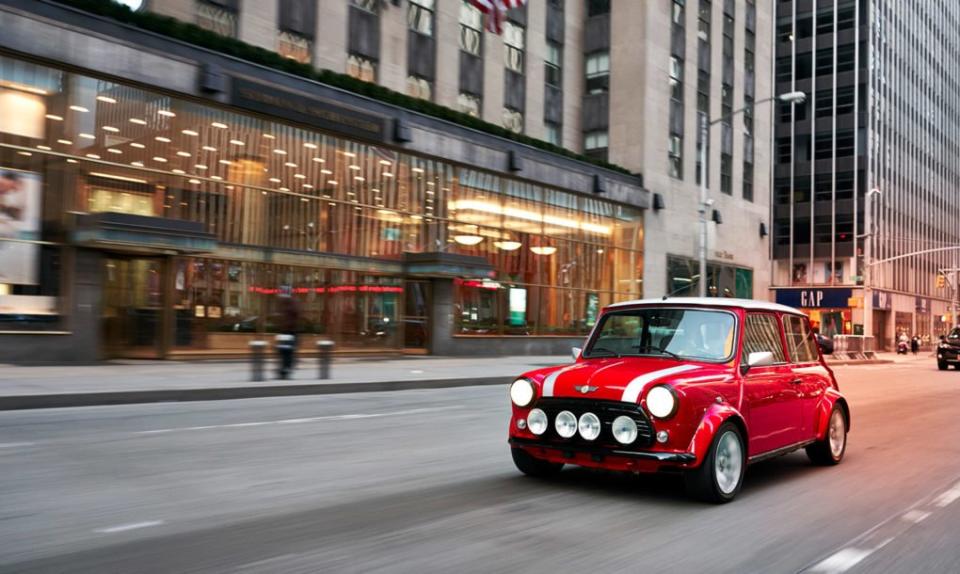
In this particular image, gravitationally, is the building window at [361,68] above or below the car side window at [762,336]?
above

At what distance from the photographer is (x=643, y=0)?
38.8m

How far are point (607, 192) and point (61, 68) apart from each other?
2329cm

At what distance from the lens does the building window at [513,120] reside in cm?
3447

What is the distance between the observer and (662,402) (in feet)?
19.2

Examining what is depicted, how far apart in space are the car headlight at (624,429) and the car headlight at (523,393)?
812mm

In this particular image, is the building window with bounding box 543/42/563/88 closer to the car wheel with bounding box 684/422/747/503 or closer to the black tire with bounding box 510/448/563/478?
the black tire with bounding box 510/448/563/478

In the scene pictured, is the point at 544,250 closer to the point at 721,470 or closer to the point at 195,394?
the point at 195,394

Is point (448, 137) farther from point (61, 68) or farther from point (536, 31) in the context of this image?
point (61, 68)

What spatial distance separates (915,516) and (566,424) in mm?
2742

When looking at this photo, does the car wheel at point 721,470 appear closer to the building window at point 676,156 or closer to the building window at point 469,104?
the building window at point 469,104

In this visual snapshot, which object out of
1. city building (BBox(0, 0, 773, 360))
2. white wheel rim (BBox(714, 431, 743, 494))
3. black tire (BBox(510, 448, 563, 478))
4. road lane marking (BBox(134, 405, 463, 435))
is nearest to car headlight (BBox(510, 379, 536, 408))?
black tire (BBox(510, 448, 563, 478))

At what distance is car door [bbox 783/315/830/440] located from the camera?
298 inches

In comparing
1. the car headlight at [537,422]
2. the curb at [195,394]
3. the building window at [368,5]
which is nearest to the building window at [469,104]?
the building window at [368,5]

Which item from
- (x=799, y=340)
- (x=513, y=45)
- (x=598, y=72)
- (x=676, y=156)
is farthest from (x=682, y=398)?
(x=676, y=156)
